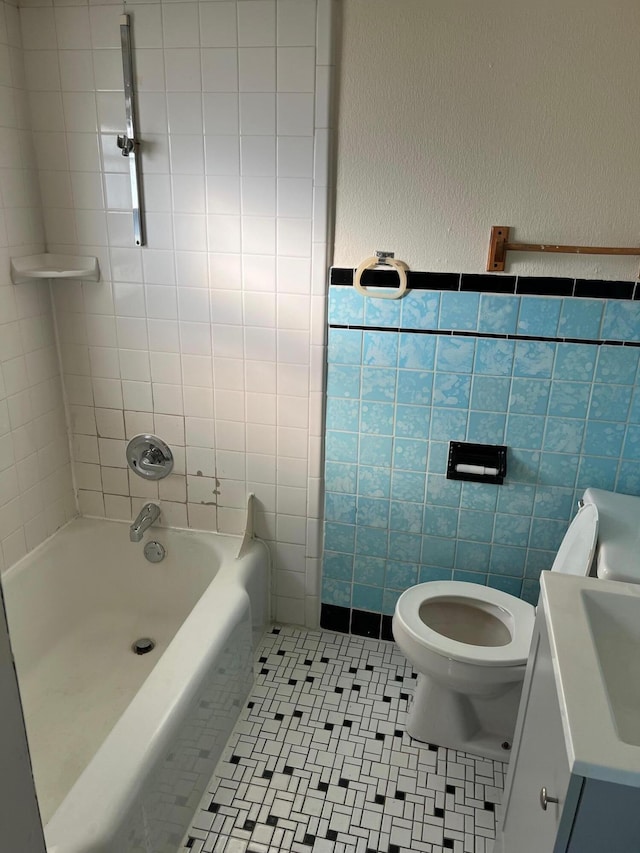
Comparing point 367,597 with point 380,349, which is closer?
point 380,349

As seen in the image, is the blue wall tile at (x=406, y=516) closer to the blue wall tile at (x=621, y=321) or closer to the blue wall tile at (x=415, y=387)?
the blue wall tile at (x=415, y=387)

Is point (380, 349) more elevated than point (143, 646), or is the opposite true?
point (380, 349)

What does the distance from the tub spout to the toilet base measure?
1.13m

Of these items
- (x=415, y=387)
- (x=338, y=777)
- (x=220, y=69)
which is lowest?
(x=338, y=777)

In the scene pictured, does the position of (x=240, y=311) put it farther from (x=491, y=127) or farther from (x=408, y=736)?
(x=408, y=736)

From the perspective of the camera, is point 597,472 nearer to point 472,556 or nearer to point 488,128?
point 472,556

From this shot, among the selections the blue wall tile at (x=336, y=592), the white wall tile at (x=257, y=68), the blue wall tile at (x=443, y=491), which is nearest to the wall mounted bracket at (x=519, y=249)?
the blue wall tile at (x=443, y=491)

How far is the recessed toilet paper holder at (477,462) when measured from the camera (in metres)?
2.16

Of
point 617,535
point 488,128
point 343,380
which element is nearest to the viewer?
point 617,535

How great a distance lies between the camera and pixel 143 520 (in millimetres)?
2463

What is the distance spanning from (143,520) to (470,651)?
4.18ft

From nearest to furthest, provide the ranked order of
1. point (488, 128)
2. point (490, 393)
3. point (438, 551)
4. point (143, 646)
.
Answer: point (488, 128) → point (490, 393) → point (438, 551) → point (143, 646)

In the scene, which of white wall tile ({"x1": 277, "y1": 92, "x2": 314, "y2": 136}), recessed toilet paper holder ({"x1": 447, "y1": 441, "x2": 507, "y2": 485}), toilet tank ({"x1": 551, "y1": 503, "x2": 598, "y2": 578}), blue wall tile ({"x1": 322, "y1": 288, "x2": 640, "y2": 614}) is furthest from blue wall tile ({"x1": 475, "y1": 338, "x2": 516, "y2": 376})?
white wall tile ({"x1": 277, "y1": 92, "x2": 314, "y2": 136})

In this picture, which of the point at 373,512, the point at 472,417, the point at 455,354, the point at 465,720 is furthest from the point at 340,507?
the point at 465,720
